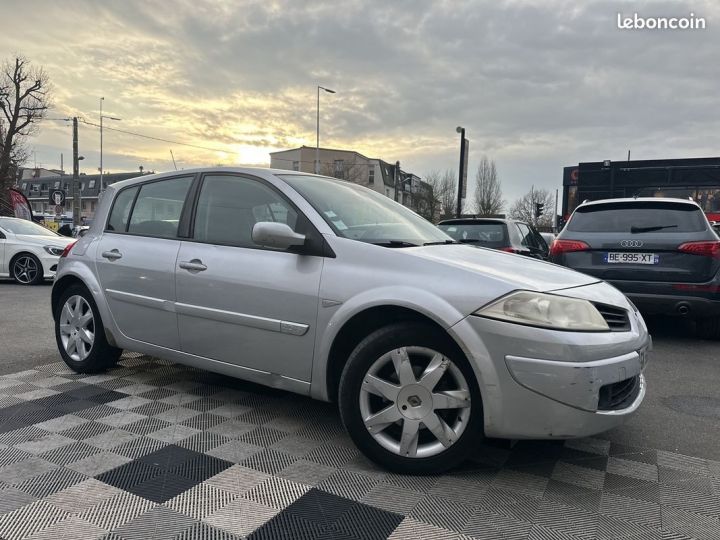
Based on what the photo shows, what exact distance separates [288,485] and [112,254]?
237 cm

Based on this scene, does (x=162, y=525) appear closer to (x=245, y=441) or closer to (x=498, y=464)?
(x=245, y=441)

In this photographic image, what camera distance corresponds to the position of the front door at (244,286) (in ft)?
9.90

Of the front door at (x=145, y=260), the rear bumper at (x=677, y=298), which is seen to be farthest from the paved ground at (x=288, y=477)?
the rear bumper at (x=677, y=298)

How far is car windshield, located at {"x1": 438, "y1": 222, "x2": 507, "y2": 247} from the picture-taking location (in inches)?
289

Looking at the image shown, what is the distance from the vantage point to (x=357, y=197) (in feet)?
12.3

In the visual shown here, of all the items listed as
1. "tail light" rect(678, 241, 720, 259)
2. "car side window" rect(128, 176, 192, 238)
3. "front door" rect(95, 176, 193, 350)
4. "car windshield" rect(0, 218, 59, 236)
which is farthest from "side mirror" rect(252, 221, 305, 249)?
"car windshield" rect(0, 218, 59, 236)

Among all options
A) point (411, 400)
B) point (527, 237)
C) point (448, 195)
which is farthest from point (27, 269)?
point (448, 195)

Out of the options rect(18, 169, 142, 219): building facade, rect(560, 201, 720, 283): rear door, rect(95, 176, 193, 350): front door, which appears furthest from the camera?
rect(18, 169, 142, 219): building facade

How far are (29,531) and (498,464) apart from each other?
2.13 meters

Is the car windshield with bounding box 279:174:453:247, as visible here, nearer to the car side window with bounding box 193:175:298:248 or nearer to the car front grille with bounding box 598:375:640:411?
the car side window with bounding box 193:175:298:248

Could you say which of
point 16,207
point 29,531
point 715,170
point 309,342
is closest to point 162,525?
point 29,531

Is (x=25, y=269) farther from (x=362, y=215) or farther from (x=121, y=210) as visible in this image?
(x=362, y=215)

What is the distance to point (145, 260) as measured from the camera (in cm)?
379

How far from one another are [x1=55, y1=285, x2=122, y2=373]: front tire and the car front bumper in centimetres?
299
